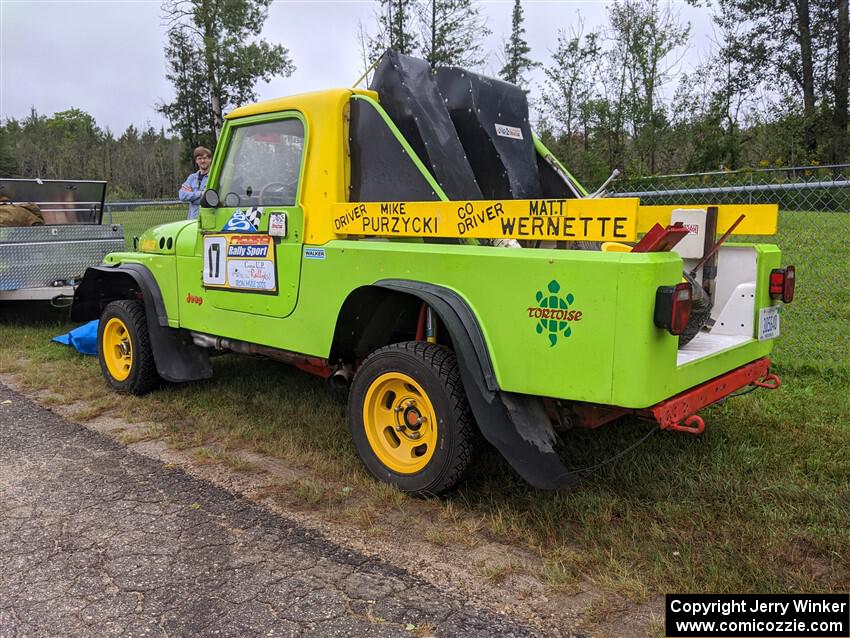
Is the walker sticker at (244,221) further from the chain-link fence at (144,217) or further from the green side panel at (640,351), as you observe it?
the chain-link fence at (144,217)

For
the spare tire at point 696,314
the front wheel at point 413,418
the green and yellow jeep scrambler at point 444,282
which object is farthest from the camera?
the spare tire at point 696,314

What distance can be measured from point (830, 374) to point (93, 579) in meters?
5.31

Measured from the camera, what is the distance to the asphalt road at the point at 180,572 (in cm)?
252

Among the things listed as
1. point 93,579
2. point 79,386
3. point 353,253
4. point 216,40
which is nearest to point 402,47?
point 216,40

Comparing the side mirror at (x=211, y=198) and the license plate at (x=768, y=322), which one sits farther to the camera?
the side mirror at (x=211, y=198)

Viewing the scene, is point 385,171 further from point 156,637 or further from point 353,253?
point 156,637

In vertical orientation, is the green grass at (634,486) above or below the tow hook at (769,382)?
below

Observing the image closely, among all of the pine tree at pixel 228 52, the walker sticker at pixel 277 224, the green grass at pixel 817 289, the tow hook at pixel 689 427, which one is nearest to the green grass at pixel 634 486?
the green grass at pixel 817 289

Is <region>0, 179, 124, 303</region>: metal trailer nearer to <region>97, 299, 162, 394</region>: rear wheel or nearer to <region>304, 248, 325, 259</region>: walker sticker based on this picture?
<region>97, 299, 162, 394</region>: rear wheel

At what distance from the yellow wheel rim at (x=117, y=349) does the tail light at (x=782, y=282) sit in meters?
4.67

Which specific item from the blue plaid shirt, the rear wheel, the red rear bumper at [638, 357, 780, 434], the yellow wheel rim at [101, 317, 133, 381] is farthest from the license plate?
the blue plaid shirt

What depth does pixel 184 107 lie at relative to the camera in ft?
89.4

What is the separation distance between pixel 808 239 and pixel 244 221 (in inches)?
255

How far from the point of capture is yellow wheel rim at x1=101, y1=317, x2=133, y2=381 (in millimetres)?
5527
